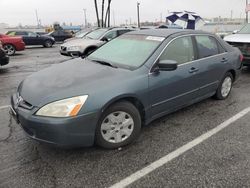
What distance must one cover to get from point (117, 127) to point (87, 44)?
7.85 meters

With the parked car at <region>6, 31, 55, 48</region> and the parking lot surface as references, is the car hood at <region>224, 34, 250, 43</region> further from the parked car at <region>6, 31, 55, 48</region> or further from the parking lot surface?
the parked car at <region>6, 31, 55, 48</region>

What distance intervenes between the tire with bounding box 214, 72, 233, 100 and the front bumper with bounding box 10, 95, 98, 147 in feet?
10.4

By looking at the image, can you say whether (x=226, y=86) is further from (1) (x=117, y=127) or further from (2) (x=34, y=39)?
(2) (x=34, y=39)

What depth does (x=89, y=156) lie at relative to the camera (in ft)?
10.3

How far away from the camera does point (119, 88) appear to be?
3.13m

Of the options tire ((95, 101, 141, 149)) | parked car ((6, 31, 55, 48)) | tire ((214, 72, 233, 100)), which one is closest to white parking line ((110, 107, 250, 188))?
tire ((95, 101, 141, 149))

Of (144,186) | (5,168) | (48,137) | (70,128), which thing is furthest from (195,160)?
(5,168)

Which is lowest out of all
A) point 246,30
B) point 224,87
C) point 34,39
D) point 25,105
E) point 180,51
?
point 224,87

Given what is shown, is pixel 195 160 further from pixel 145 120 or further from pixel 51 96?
pixel 51 96

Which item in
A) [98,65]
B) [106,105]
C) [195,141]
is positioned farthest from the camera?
[98,65]

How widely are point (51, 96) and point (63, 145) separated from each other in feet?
1.93

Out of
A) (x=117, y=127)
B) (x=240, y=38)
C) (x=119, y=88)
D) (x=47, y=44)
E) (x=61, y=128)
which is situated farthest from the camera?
(x=47, y=44)

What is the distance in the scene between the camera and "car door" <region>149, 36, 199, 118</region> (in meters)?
3.60

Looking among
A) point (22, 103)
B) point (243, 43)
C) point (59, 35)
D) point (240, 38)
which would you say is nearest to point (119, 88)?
point (22, 103)
